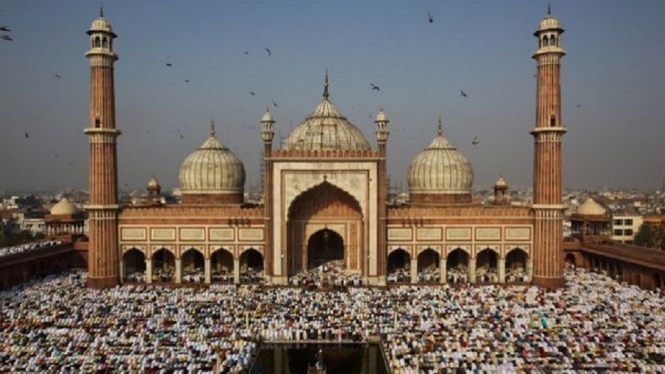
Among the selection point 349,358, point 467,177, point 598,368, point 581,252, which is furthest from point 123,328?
point 581,252

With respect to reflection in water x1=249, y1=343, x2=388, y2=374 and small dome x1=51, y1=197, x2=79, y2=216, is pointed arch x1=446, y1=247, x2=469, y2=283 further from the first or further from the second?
small dome x1=51, y1=197, x2=79, y2=216

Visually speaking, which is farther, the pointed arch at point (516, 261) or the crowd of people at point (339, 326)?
the pointed arch at point (516, 261)

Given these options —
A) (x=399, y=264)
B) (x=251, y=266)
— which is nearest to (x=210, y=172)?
(x=251, y=266)

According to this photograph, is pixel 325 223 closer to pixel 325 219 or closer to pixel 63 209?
pixel 325 219

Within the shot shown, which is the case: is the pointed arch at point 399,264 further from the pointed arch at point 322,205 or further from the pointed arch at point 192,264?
the pointed arch at point 192,264

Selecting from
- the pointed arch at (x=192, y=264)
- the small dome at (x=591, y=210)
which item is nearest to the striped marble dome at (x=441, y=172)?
the small dome at (x=591, y=210)
